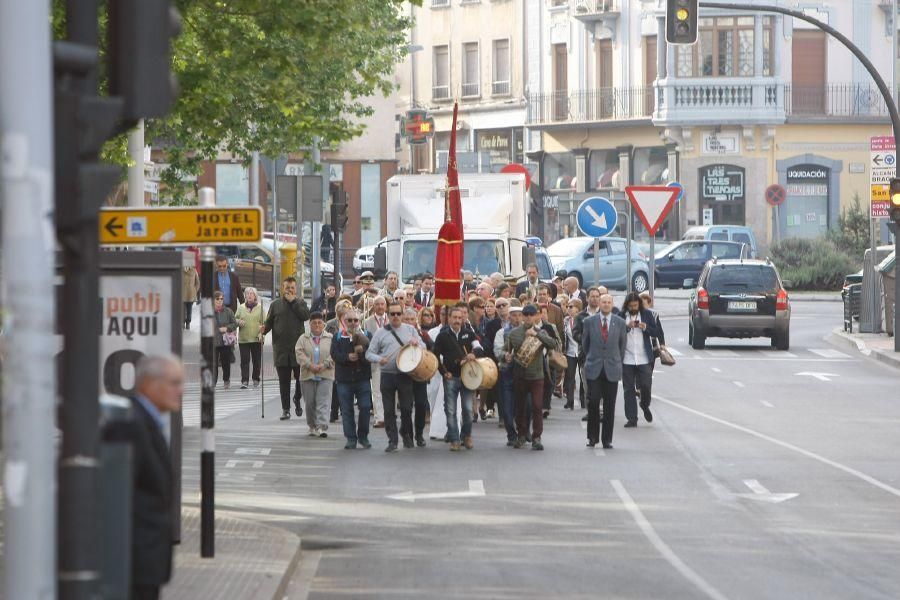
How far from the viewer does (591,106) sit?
217 ft

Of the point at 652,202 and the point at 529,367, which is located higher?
the point at 652,202

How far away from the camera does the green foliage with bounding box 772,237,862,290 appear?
53500 millimetres

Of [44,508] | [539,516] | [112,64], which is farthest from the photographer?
[539,516]

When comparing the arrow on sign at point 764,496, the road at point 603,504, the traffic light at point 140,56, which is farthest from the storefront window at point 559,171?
the traffic light at point 140,56

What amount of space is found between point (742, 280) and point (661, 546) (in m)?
21.5

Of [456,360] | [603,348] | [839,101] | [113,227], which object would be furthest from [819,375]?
[839,101]

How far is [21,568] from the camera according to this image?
6121 mm

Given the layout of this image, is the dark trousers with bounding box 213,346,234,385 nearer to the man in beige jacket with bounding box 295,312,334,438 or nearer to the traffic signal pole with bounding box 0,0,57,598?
the man in beige jacket with bounding box 295,312,334,438

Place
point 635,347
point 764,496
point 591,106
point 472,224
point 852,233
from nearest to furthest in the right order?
point 764,496 < point 635,347 < point 472,224 < point 852,233 < point 591,106

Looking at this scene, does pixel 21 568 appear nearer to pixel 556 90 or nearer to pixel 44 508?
pixel 44 508

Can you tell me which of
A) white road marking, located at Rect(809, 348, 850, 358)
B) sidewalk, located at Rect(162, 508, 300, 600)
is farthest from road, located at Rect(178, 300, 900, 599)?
white road marking, located at Rect(809, 348, 850, 358)

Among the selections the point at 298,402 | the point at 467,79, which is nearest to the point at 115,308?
the point at 298,402

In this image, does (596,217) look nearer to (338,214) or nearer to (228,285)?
(338,214)

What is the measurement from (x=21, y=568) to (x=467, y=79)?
6844cm
